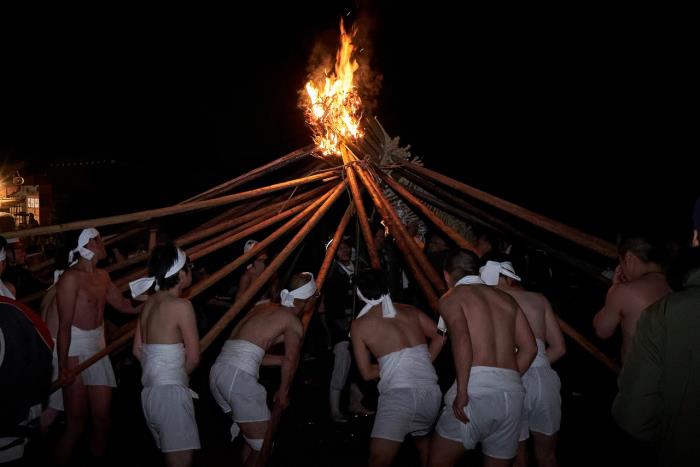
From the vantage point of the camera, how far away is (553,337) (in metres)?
4.71

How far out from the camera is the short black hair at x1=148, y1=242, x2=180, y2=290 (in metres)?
4.30

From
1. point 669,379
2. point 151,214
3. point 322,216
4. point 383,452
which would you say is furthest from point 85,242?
point 669,379

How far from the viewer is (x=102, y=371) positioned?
517 cm

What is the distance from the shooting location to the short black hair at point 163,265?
14.1 feet

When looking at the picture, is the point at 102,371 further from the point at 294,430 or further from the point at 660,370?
the point at 660,370

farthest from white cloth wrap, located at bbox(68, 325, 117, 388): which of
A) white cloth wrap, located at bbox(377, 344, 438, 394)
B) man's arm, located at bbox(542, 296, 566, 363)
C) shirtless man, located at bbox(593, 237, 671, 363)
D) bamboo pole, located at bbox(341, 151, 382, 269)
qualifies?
shirtless man, located at bbox(593, 237, 671, 363)

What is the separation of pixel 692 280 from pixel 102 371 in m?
5.27

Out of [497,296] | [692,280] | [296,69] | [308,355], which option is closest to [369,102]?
[308,355]

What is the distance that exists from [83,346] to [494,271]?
172 inches

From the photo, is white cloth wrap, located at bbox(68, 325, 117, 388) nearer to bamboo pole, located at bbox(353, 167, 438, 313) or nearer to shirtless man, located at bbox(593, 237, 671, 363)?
bamboo pole, located at bbox(353, 167, 438, 313)

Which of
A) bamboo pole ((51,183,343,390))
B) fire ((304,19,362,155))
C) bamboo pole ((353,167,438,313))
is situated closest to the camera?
bamboo pole ((51,183,343,390))

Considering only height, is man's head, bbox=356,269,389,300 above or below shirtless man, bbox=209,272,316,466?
above

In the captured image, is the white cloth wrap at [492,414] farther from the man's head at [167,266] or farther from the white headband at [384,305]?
the man's head at [167,266]

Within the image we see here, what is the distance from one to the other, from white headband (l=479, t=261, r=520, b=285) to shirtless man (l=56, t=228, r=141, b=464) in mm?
4015
